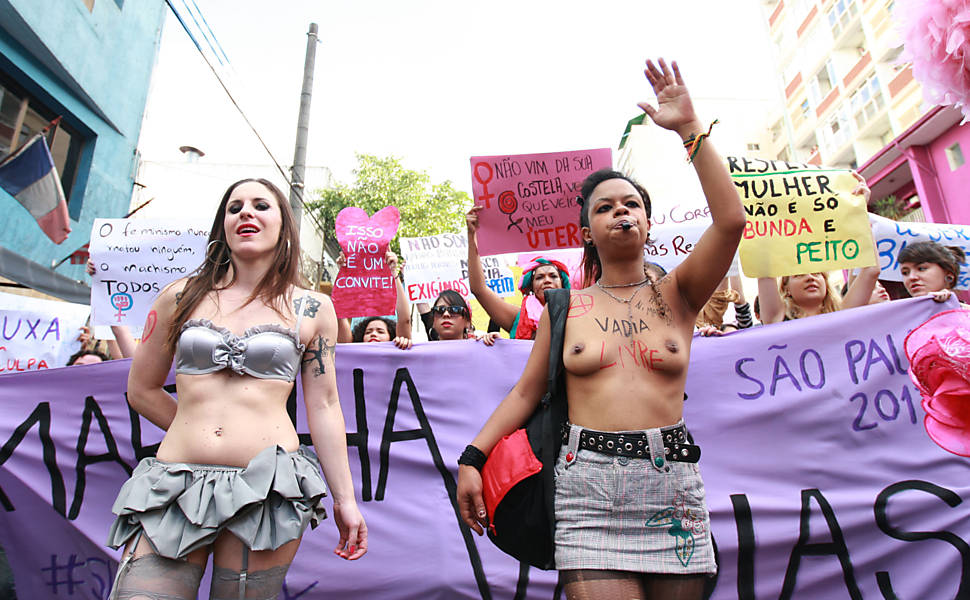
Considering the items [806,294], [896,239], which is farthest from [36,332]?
[896,239]

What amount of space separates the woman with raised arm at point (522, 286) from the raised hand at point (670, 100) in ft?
5.00

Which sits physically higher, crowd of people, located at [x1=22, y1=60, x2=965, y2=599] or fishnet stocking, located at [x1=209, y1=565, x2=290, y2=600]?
crowd of people, located at [x1=22, y1=60, x2=965, y2=599]

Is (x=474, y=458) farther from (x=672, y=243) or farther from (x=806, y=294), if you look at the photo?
(x=672, y=243)

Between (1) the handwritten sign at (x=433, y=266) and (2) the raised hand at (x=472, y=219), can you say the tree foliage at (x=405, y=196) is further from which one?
(2) the raised hand at (x=472, y=219)

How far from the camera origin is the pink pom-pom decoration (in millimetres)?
1386

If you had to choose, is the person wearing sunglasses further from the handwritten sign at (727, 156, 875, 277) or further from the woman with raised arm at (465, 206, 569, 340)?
the handwritten sign at (727, 156, 875, 277)

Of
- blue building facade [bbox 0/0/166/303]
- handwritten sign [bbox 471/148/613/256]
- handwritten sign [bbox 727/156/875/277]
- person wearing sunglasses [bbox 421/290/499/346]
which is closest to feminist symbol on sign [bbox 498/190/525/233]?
handwritten sign [bbox 471/148/613/256]

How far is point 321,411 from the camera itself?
6.39 feet

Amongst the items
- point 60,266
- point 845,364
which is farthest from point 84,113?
point 845,364

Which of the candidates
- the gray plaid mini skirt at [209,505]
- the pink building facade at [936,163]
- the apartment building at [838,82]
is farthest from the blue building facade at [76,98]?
the apartment building at [838,82]

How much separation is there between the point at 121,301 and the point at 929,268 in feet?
16.4

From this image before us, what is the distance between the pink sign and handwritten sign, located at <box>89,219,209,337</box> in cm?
97

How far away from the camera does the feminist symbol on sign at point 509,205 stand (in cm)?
390

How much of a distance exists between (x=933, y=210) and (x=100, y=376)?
18.4 m
